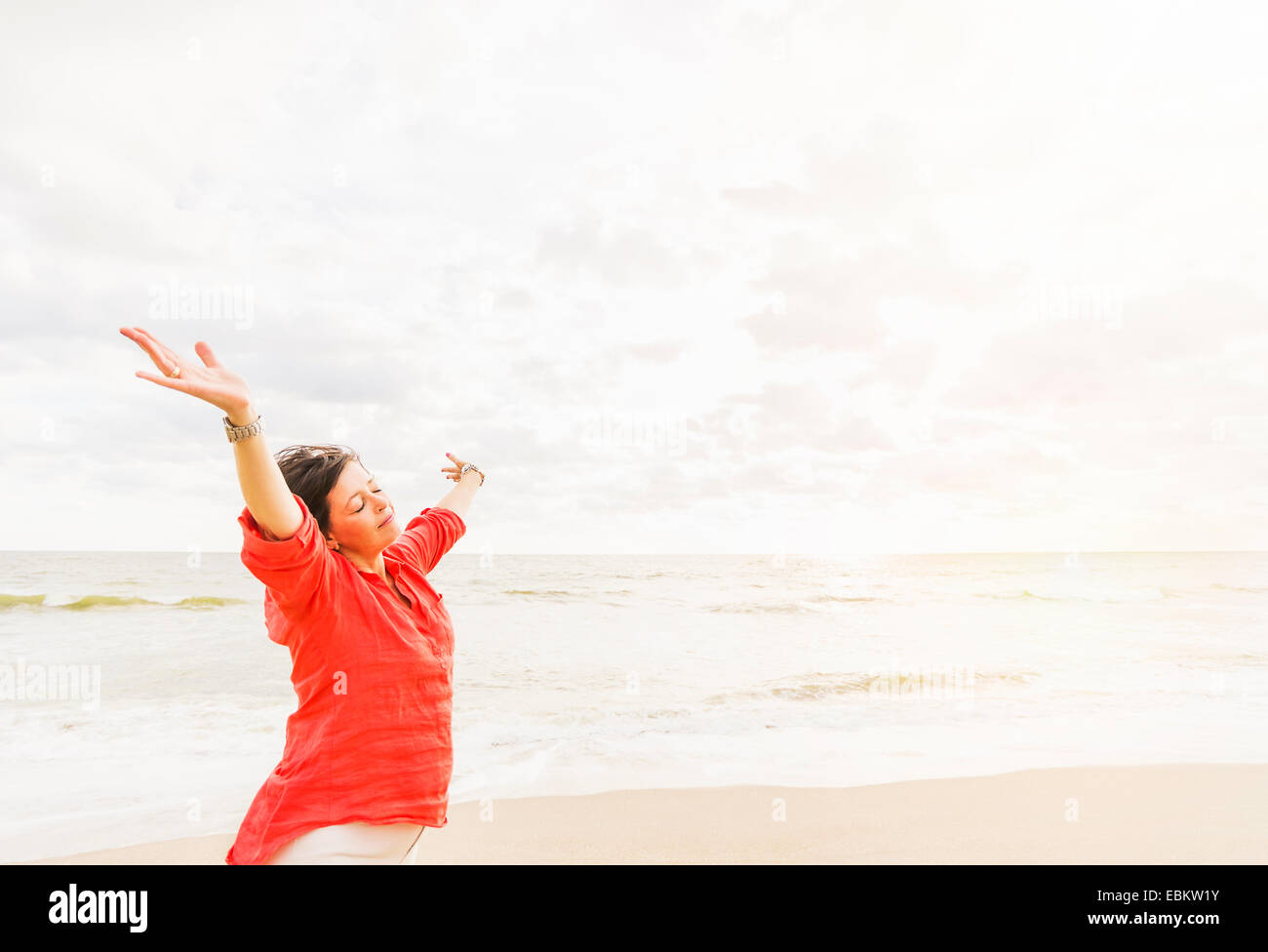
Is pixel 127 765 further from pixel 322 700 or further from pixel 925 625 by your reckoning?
pixel 925 625

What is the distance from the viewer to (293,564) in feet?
5.91

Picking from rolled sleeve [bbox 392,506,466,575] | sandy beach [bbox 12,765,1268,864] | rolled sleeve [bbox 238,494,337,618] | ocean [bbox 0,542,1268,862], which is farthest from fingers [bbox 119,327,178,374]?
ocean [bbox 0,542,1268,862]

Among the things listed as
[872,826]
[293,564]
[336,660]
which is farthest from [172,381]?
[872,826]

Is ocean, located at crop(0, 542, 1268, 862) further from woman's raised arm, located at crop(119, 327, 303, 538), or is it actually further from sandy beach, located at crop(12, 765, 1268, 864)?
woman's raised arm, located at crop(119, 327, 303, 538)

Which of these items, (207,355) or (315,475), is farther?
(315,475)

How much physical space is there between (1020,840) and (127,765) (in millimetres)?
7116

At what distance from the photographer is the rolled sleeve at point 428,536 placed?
253 centimetres

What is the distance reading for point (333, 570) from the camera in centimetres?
196

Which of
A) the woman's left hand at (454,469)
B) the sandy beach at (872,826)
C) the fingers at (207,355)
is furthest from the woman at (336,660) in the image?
the sandy beach at (872,826)

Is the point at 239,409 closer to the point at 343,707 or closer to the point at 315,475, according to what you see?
the point at 315,475

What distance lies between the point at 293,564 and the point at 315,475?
327 mm

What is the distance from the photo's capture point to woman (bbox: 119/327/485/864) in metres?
1.76

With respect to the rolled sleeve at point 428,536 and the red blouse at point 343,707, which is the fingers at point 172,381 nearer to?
the red blouse at point 343,707
